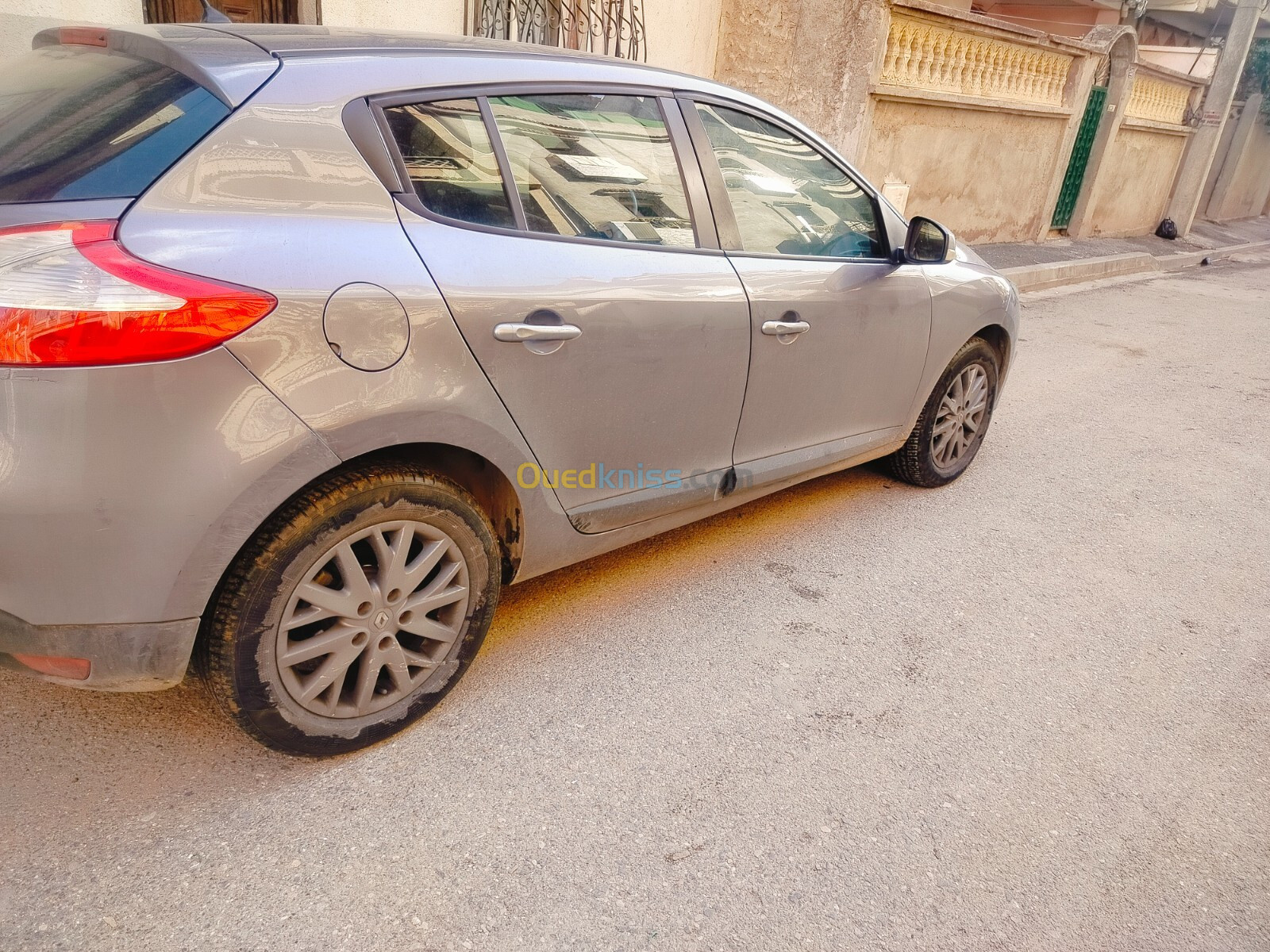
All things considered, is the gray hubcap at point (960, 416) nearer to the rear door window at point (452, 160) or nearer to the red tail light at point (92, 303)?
the rear door window at point (452, 160)

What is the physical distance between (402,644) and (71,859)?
820 millimetres

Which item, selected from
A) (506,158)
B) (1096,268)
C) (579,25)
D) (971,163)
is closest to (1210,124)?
(1096,268)

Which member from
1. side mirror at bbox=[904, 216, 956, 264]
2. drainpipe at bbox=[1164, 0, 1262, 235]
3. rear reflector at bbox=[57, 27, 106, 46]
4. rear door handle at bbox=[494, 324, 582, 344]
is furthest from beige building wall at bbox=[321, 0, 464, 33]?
drainpipe at bbox=[1164, 0, 1262, 235]

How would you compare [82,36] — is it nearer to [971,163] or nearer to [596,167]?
[596,167]

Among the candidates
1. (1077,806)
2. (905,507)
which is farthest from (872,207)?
(1077,806)

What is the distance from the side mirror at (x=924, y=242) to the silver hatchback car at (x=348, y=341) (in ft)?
1.83

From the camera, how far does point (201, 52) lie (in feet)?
6.62

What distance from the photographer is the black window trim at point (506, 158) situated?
6.81ft

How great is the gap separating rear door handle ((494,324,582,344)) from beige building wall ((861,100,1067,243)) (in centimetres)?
766

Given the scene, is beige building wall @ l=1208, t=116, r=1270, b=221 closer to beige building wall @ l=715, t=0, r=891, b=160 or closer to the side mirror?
beige building wall @ l=715, t=0, r=891, b=160

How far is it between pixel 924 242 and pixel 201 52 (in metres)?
2.47

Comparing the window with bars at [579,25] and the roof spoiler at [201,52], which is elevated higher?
the window with bars at [579,25]

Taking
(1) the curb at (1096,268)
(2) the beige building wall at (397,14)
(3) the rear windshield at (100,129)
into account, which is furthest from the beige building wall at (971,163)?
(3) the rear windshield at (100,129)

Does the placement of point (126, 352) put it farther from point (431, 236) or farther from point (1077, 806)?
point (1077, 806)
